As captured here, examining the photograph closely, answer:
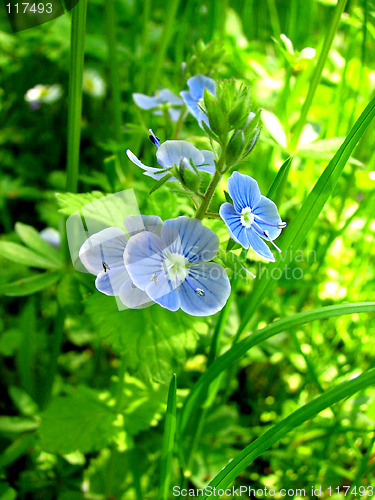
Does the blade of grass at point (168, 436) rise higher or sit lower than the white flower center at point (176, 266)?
lower

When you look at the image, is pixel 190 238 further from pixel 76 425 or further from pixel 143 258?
pixel 76 425

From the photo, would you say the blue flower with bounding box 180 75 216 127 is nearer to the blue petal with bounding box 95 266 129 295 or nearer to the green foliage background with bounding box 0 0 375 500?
the green foliage background with bounding box 0 0 375 500

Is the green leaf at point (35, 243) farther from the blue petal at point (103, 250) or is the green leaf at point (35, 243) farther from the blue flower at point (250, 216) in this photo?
the blue flower at point (250, 216)

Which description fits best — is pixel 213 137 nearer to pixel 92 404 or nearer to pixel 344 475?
pixel 92 404

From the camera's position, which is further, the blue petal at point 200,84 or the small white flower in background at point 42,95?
the small white flower in background at point 42,95

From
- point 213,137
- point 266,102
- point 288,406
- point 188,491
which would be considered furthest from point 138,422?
point 266,102

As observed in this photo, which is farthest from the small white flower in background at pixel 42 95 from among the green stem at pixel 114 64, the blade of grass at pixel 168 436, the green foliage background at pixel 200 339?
the blade of grass at pixel 168 436

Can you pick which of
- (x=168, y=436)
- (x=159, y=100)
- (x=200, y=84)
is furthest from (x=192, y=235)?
(x=159, y=100)
